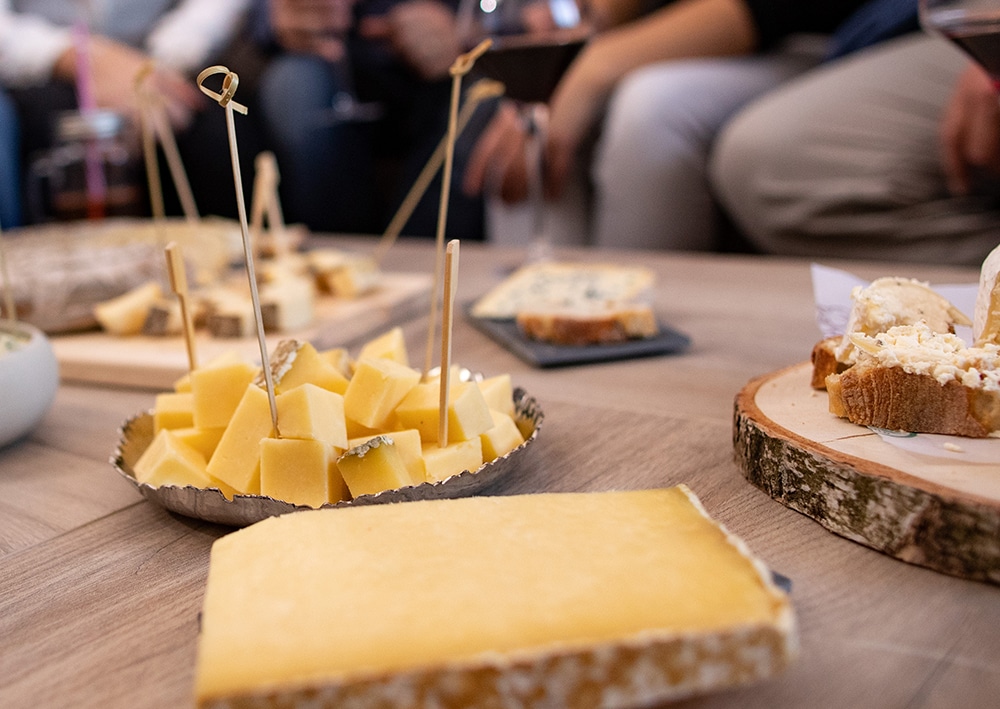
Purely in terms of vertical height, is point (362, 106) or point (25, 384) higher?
point (362, 106)

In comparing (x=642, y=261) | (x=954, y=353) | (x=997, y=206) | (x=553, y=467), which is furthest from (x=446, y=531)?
(x=997, y=206)

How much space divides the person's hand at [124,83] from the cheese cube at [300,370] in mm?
2477

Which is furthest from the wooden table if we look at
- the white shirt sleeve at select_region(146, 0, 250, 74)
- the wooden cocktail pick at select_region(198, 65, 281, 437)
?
the white shirt sleeve at select_region(146, 0, 250, 74)

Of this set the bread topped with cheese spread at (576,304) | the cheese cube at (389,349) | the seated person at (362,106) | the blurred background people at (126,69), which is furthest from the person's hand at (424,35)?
the cheese cube at (389,349)

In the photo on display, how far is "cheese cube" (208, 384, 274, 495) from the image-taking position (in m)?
0.56

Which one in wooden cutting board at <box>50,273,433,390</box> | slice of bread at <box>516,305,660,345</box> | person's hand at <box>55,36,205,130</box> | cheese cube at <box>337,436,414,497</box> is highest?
person's hand at <box>55,36,205,130</box>

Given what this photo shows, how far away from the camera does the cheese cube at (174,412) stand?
65 cm

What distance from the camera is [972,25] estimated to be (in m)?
0.79

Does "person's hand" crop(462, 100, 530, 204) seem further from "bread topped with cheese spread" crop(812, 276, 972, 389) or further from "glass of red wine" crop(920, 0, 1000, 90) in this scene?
"bread topped with cheese spread" crop(812, 276, 972, 389)

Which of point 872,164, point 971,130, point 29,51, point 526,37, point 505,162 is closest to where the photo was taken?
point 526,37

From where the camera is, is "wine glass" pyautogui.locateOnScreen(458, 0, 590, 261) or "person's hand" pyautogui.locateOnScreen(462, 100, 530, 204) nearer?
"wine glass" pyautogui.locateOnScreen(458, 0, 590, 261)

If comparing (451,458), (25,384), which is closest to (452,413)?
(451,458)

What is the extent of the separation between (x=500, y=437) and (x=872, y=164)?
4.61 feet

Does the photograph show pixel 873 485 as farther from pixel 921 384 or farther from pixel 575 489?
pixel 575 489
